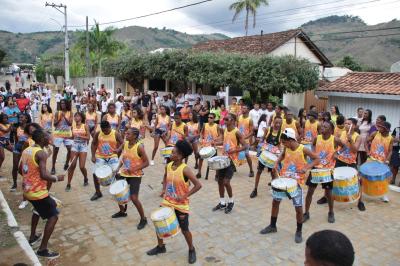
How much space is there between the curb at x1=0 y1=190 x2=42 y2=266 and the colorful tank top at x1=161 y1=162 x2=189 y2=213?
2.03 meters

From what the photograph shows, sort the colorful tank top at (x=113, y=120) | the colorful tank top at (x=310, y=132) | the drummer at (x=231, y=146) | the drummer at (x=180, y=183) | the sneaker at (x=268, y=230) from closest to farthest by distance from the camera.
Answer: the drummer at (x=180, y=183)
the sneaker at (x=268, y=230)
the drummer at (x=231, y=146)
the colorful tank top at (x=310, y=132)
the colorful tank top at (x=113, y=120)

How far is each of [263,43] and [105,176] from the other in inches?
737

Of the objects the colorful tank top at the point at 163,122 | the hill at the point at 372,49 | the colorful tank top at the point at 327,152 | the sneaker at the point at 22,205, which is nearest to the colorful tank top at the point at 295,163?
the colorful tank top at the point at 327,152

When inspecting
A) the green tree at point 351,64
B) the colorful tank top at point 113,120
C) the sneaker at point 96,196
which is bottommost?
the sneaker at point 96,196

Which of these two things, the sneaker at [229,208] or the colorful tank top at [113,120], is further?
the colorful tank top at [113,120]

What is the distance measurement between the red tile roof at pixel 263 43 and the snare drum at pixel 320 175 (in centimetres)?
1592

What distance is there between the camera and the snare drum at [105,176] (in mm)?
6695

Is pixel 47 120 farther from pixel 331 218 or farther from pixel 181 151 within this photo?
pixel 331 218

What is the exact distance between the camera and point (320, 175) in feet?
20.1

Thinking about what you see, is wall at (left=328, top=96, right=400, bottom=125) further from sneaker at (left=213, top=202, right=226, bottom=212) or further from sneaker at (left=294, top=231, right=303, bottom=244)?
sneaker at (left=294, top=231, right=303, bottom=244)

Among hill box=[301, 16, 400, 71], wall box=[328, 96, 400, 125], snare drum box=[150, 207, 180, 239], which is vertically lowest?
snare drum box=[150, 207, 180, 239]

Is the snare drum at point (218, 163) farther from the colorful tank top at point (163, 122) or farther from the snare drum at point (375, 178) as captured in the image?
the colorful tank top at point (163, 122)

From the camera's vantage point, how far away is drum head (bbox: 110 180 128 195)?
6.04 metres

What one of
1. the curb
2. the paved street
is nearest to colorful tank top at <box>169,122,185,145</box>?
the paved street
